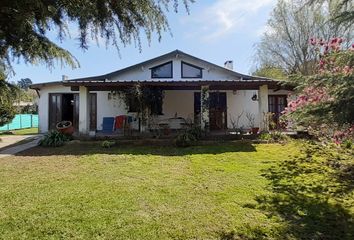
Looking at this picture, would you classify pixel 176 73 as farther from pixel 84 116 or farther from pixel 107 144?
pixel 107 144

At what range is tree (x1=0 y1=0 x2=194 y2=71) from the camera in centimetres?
256

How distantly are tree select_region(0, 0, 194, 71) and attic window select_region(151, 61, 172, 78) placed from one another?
17270 millimetres

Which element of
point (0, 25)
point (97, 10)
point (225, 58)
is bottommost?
point (0, 25)

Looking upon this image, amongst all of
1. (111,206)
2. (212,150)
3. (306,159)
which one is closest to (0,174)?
(111,206)

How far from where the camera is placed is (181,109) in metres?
21.2

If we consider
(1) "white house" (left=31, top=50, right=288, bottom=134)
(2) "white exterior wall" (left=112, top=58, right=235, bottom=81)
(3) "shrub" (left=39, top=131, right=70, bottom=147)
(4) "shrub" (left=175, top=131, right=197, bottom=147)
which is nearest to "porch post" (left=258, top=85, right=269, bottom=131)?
(1) "white house" (left=31, top=50, right=288, bottom=134)

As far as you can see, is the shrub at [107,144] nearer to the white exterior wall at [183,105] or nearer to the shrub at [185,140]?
the shrub at [185,140]

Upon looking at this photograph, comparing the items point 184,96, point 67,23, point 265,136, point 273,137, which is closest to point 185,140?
point 265,136

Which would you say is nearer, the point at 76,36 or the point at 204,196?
the point at 76,36

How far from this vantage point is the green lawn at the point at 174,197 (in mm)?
5676

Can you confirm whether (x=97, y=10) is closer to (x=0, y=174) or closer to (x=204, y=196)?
(x=204, y=196)

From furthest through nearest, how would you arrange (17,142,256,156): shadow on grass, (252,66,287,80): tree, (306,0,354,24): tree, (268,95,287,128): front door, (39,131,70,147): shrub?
1. (252,66,287,80): tree
2. (268,95,287,128): front door
3. (39,131,70,147): shrub
4. (17,142,256,156): shadow on grass
5. (306,0,354,24): tree

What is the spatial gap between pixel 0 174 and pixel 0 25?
827 cm

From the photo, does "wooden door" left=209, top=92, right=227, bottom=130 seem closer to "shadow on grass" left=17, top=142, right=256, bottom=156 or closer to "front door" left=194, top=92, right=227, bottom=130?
"front door" left=194, top=92, right=227, bottom=130
